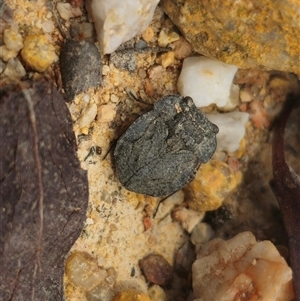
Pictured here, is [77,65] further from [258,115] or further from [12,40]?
[258,115]

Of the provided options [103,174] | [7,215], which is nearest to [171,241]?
[103,174]

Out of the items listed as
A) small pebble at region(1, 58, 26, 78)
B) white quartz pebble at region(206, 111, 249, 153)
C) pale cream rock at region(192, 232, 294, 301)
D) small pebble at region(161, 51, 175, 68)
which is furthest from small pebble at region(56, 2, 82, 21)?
pale cream rock at region(192, 232, 294, 301)

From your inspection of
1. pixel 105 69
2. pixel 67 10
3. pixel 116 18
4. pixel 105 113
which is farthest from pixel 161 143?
pixel 67 10

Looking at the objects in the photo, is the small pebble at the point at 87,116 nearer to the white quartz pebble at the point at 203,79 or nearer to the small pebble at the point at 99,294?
the white quartz pebble at the point at 203,79

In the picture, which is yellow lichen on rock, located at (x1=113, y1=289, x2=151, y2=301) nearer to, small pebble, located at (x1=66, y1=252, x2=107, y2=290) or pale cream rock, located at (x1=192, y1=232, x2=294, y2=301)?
small pebble, located at (x1=66, y1=252, x2=107, y2=290)

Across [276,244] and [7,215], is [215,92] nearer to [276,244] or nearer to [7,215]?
[276,244]

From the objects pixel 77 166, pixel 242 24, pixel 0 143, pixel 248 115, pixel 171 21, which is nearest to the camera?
pixel 0 143

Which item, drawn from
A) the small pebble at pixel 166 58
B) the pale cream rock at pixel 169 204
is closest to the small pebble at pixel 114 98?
the small pebble at pixel 166 58
